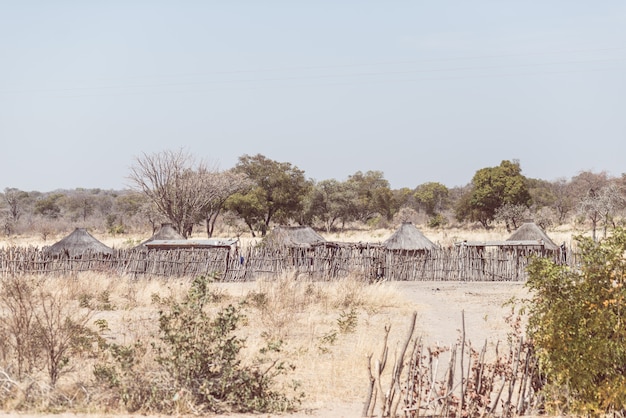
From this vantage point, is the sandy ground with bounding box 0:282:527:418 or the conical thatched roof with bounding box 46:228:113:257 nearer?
the sandy ground with bounding box 0:282:527:418

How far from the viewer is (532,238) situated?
24.2m

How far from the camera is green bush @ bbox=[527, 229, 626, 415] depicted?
6.61 metres

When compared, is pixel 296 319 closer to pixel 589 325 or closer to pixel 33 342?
pixel 33 342

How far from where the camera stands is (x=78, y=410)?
7141 millimetres

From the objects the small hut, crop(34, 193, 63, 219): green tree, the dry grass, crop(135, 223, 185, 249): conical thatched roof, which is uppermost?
crop(34, 193, 63, 219): green tree

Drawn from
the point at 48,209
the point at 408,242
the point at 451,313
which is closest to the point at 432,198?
the point at 48,209

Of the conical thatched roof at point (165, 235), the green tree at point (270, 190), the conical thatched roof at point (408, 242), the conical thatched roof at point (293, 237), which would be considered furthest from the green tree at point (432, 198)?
the conical thatched roof at point (165, 235)

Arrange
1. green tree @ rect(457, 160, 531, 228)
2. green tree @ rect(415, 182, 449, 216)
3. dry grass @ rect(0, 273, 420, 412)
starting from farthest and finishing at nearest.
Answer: green tree @ rect(415, 182, 449, 216) < green tree @ rect(457, 160, 531, 228) < dry grass @ rect(0, 273, 420, 412)

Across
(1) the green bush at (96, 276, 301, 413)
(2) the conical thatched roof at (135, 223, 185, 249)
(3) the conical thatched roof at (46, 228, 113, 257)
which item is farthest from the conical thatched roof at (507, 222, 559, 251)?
(1) the green bush at (96, 276, 301, 413)

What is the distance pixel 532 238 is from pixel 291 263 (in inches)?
332

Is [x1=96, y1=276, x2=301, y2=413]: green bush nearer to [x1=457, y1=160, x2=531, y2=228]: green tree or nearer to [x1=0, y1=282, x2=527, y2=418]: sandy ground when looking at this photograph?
[x1=0, y1=282, x2=527, y2=418]: sandy ground

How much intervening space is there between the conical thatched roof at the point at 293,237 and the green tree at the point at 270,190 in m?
17.0

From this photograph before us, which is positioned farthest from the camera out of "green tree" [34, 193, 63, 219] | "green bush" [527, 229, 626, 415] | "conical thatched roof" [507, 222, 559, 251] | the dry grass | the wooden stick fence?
"green tree" [34, 193, 63, 219]

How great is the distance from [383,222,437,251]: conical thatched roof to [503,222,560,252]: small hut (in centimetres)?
236
